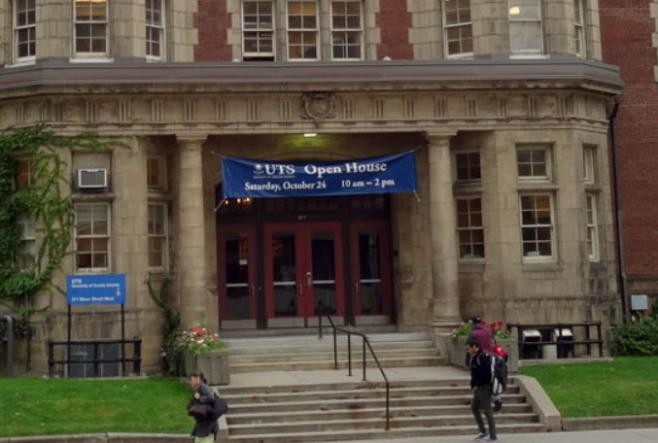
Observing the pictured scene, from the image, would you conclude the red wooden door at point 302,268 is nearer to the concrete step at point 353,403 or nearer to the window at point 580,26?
the concrete step at point 353,403

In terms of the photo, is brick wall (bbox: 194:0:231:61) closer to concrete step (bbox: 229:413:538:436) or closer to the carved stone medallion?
the carved stone medallion

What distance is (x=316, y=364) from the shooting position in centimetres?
2127

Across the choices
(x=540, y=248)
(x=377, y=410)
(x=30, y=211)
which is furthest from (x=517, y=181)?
(x=30, y=211)

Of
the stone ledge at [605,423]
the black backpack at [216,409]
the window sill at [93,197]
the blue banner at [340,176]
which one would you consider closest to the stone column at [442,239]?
the blue banner at [340,176]

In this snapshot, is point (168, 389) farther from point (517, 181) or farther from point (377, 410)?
point (517, 181)

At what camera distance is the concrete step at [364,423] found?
669 inches

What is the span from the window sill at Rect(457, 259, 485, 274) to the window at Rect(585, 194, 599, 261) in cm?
278

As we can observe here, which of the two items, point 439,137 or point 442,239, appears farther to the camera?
point 439,137

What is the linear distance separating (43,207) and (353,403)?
8669mm

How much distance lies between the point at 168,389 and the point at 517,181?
9.68 meters

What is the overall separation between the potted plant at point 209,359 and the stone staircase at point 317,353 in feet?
4.64

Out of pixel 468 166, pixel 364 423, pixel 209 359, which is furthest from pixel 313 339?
pixel 364 423

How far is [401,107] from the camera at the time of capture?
75.5ft

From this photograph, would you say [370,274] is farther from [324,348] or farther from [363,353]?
[363,353]
